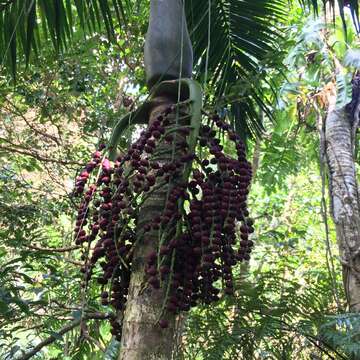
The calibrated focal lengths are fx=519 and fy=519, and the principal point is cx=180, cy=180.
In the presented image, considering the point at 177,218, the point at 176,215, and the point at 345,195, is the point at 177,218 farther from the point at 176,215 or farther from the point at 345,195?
the point at 345,195

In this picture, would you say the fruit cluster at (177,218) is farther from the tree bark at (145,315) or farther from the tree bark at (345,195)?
the tree bark at (345,195)

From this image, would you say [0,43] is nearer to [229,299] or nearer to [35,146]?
[229,299]

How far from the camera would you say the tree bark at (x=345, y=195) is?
280 centimetres

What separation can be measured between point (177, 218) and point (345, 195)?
2.17m

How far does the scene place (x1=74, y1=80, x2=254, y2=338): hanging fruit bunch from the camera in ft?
3.59

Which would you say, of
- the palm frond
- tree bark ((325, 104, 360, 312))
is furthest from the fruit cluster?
tree bark ((325, 104, 360, 312))

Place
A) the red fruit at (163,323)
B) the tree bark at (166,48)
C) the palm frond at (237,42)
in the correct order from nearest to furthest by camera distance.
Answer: the red fruit at (163,323)
the tree bark at (166,48)
the palm frond at (237,42)

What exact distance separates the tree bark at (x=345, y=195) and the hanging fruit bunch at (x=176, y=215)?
179 cm

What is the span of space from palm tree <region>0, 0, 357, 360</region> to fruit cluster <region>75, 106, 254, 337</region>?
6 cm

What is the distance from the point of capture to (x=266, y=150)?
4.80 m

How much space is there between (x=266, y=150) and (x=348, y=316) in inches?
113

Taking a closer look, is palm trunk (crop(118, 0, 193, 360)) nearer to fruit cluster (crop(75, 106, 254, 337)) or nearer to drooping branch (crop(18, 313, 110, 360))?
fruit cluster (crop(75, 106, 254, 337))

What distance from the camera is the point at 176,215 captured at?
1133 mm

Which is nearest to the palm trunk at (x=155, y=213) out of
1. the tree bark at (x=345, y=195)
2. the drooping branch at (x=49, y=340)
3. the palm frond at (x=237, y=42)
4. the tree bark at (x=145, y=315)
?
the tree bark at (x=145, y=315)
